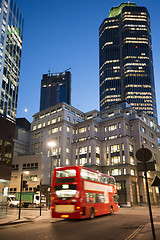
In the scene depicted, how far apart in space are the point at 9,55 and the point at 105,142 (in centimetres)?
7545

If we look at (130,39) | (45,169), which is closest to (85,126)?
(45,169)

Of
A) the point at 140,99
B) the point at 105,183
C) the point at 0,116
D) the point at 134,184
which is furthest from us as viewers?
the point at 140,99

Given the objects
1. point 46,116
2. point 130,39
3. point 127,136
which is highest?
point 130,39

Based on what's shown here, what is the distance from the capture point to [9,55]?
115500mm

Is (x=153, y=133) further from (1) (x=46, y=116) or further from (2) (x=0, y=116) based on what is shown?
(2) (x=0, y=116)

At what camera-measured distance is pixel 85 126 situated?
75.1 m

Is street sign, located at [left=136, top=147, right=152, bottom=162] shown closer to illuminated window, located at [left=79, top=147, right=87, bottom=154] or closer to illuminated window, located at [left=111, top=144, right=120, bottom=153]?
illuminated window, located at [left=111, top=144, right=120, bottom=153]

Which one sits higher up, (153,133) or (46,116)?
(46,116)

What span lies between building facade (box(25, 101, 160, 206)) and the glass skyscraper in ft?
117

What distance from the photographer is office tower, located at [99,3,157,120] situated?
6398 inches

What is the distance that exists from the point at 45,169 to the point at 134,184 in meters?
25.9

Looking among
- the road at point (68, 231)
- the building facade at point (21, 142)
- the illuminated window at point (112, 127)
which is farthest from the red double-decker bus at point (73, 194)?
the building facade at point (21, 142)

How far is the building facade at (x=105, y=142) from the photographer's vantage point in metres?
63.8

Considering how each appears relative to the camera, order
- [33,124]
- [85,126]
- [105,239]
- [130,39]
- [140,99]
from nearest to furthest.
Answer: [105,239] → [85,126] → [33,124] → [140,99] → [130,39]
